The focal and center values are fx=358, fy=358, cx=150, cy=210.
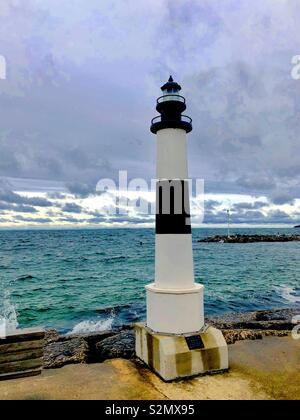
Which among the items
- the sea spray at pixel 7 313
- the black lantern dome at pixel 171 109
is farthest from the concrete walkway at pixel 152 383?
the sea spray at pixel 7 313

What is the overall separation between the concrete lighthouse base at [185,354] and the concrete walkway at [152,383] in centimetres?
18

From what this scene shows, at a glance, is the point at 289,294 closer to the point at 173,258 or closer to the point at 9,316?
the point at 9,316

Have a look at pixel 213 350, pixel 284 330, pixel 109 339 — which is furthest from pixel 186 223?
pixel 284 330

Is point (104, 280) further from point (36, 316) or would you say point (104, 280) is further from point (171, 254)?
point (171, 254)

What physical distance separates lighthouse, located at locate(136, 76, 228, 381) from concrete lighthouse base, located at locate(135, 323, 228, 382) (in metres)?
0.02

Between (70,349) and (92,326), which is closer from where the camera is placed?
(70,349)

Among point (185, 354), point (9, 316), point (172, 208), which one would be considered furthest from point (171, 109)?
point (9, 316)

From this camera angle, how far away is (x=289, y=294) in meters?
24.1

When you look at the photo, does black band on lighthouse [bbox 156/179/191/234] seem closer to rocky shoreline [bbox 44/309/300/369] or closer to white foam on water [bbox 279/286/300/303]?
rocky shoreline [bbox 44/309/300/369]

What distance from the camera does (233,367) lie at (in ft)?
27.0

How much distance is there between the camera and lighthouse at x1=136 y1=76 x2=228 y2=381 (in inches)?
316

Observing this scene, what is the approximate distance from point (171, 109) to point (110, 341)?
6884 mm
